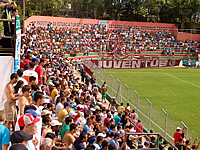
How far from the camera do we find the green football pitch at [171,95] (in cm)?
1617

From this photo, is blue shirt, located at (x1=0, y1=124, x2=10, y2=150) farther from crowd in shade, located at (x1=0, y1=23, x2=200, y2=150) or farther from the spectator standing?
the spectator standing

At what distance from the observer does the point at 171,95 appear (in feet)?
77.6

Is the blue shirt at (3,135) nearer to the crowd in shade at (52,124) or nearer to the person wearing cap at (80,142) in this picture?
the crowd in shade at (52,124)

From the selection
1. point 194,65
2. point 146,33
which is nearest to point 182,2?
point 146,33

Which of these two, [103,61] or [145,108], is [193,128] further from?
[103,61]

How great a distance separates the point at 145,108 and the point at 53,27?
32130 millimetres

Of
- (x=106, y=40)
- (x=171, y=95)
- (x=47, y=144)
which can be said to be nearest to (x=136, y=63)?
(x=106, y=40)

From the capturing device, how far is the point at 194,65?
143 feet

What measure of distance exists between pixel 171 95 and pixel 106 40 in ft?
89.8

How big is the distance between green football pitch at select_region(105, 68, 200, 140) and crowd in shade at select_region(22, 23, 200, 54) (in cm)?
1218

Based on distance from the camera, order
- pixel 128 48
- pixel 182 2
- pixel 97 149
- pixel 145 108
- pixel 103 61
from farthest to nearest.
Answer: pixel 182 2, pixel 128 48, pixel 103 61, pixel 145 108, pixel 97 149

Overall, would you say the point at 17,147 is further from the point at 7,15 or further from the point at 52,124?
the point at 7,15

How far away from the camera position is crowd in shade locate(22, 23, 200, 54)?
41281 millimetres

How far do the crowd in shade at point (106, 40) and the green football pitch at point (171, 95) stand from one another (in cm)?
1218
